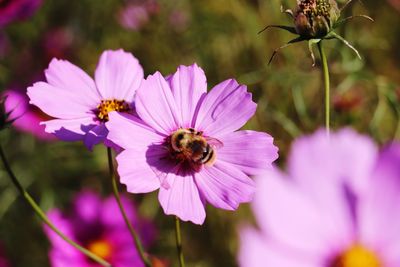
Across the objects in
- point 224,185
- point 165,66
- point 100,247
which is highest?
point 224,185

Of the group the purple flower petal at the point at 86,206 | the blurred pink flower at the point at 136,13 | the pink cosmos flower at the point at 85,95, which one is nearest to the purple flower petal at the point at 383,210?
the pink cosmos flower at the point at 85,95

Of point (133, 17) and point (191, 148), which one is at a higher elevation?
point (191, 148)

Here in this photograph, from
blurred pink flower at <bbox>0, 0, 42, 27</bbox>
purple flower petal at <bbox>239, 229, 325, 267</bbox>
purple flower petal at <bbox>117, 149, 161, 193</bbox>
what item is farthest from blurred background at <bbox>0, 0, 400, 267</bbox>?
purple flower petal at <bbox>239, 229, 325, 267</bbox>

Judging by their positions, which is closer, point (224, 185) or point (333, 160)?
point (333, 160)

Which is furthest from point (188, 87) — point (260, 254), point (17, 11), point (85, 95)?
point (17, 11)

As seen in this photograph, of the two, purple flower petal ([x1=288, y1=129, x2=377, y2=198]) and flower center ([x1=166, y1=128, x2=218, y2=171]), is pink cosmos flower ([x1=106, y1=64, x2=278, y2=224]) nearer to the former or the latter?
flower center ([x1=166, y1=128, x2=218, y2=171])

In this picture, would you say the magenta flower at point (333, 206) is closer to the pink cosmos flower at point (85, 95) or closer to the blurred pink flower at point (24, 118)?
the pink cosmos flower at point (85, 95)

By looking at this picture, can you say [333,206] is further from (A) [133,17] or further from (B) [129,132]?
(A) [133,17]
